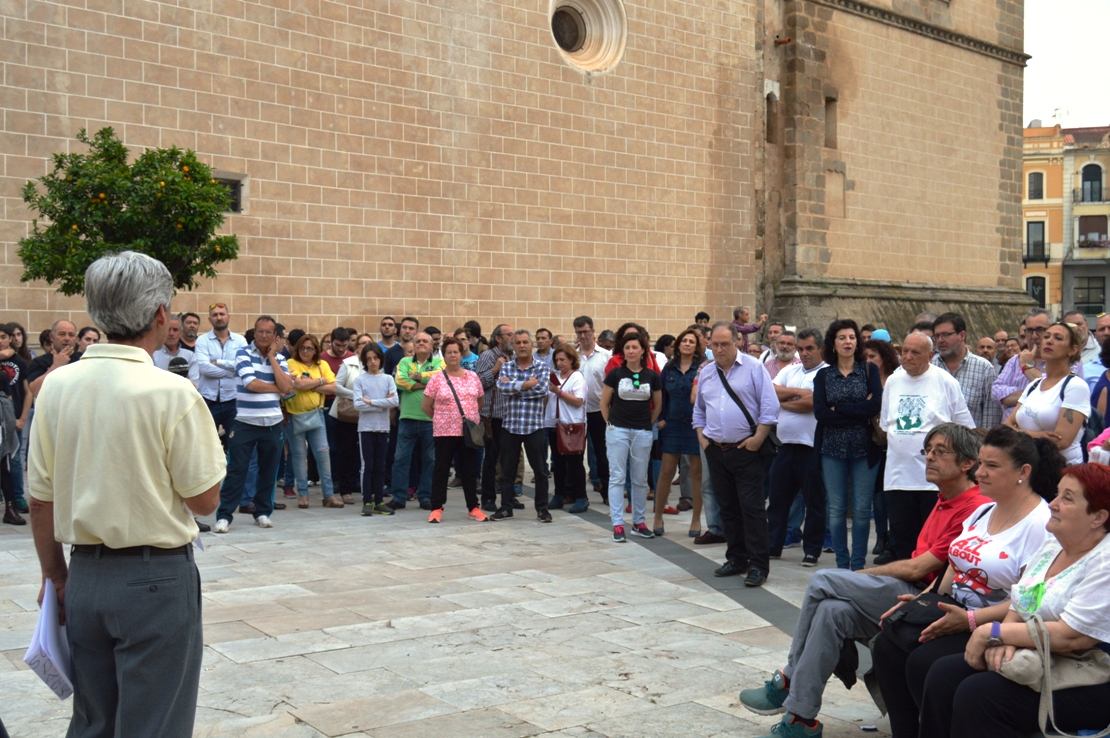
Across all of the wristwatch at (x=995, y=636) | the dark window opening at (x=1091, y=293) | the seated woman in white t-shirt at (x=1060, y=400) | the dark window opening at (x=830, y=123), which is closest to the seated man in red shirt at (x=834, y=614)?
the wristwatch at (x=995, y=636)

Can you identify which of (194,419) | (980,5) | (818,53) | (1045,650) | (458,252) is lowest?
(1045,650)

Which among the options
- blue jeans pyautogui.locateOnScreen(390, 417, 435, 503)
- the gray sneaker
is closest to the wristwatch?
the gray sneaker

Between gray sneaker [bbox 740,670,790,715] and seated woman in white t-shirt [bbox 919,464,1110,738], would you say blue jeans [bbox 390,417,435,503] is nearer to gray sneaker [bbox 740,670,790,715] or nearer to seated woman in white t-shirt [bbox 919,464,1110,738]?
gray sneaker [bbox 740,670,790,715]

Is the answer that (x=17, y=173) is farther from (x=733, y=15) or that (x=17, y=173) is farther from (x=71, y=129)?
(x=733, y=15)

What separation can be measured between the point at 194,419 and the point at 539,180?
14691mm

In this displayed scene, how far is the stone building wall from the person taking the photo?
1312cm

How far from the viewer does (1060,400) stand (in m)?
6.44

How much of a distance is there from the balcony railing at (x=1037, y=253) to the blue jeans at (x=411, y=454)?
4921 centimetres

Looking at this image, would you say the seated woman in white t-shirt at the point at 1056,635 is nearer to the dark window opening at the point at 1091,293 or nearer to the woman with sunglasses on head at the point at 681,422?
the woman with sunglasses on head at the point at 681,422

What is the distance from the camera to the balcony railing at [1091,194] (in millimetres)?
53781

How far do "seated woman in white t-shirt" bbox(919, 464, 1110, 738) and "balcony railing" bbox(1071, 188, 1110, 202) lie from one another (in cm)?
5580

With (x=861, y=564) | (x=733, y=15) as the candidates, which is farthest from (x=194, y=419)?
(x=733, y=15)

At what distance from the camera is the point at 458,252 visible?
54.1ft

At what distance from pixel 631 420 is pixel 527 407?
52.2 inches
